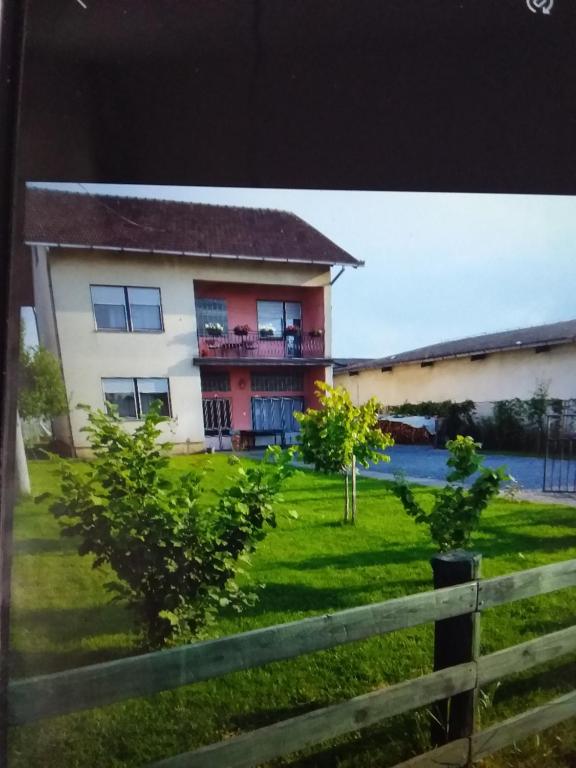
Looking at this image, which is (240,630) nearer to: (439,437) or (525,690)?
(439,437)

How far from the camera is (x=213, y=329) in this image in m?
1.04

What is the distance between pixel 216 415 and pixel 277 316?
30 cm

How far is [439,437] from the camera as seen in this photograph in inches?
52.1

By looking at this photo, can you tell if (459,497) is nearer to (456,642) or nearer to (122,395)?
(456,642)

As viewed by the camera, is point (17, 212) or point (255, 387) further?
point (255, 387)

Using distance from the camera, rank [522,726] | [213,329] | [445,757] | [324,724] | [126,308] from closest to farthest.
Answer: [126,308], [213,329], [324,724], [445,757], [522,726]

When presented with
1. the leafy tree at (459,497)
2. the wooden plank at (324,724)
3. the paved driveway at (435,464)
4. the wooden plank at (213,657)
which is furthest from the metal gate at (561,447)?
the wooden plank at (324,724)

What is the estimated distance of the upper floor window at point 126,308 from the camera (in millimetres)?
899

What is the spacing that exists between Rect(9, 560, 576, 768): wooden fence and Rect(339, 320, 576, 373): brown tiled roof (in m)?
0.70

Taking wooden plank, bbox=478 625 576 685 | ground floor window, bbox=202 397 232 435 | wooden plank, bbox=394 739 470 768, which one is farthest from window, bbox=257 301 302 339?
wooden plank, bbox=394 739 470 768

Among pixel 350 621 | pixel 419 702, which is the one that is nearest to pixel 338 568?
pixel 350 621

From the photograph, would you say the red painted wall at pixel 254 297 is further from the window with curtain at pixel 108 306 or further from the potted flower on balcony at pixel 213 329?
the window with curtain at pixel 108 306

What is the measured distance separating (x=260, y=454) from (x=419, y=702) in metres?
0.90

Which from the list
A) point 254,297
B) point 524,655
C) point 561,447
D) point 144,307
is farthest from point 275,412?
point 524,655
